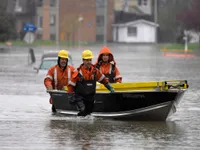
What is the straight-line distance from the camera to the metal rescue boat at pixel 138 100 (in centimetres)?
1591

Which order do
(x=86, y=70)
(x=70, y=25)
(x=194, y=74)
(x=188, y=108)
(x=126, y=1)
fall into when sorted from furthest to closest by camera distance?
(x=126, y=1), (x=70, y=25), (x=194, y=74), (x=188, y=108), (x=86, y=70)

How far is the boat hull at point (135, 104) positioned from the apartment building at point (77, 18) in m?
87.8

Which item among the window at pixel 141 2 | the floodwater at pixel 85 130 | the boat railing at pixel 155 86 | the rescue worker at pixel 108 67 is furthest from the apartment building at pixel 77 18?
the boat railing at pixel 155 86

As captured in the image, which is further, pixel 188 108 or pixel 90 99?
pixel 188 108

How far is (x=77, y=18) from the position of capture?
104750mm

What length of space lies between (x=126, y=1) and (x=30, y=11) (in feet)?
60.5

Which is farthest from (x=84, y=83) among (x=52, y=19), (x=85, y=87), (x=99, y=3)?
(x=52, y=19)

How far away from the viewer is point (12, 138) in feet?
44.4

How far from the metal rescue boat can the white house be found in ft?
302

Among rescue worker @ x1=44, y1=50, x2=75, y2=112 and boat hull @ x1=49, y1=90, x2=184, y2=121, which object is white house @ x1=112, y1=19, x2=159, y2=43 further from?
boat hull @ x1=49, y1=90, x2=184, y2=121

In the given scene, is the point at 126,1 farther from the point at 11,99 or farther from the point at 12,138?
the point at 12,138

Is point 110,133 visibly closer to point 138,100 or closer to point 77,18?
point 138,100

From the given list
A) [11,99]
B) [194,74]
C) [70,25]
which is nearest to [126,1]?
[70,25]

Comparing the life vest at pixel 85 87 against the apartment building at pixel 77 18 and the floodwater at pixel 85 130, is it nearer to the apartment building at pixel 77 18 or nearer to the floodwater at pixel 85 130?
the floodwater at pixel 85 130
